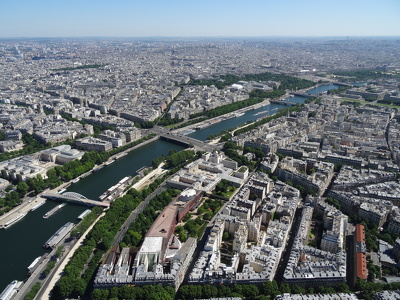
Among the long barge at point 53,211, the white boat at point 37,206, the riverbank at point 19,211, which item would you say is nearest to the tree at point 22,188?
the riverbank at point 19,211

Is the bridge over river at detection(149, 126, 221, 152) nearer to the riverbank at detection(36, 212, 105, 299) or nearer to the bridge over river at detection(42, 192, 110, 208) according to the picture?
the bridge over river at detection(42, 192, 110, 208)

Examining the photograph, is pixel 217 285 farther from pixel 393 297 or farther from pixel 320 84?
pixel 320 84

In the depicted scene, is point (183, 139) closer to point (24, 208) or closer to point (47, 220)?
point (47, 220)

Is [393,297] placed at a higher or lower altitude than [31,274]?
higher

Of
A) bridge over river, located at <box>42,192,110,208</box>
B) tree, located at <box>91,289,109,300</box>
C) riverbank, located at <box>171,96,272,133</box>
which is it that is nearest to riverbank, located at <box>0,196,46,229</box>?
bridge over river, located at <box>42,192,110,208</box>

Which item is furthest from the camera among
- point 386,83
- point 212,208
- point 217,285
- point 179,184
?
point 386,83

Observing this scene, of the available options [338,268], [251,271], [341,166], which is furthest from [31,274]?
[341,166]

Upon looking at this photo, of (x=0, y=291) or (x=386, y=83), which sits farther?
(x=386, y=83)
